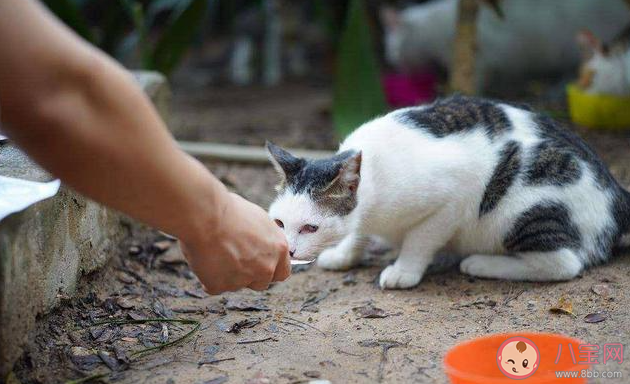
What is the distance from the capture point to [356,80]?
385 cm

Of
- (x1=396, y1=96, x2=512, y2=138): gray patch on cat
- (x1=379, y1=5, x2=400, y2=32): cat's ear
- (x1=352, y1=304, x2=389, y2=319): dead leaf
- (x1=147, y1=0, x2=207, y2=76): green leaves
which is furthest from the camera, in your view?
A: (x1=379, y1=5, x2=400, y2=32): cat's ear

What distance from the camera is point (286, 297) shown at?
256 cm

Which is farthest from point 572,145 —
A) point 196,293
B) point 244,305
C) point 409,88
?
point 409,88

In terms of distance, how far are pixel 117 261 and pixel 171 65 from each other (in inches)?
70.9

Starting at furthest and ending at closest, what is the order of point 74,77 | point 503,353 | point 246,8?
point 246,8 < point 503,353 < point 74,77

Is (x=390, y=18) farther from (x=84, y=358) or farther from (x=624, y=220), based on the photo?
(x=84, y=358)

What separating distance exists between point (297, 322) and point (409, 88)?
3265 mm

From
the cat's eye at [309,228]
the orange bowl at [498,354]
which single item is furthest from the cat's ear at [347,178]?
the orange bowl at [498,354]

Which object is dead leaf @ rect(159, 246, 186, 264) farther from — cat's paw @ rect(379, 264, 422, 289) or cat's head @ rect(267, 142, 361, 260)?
cat's paw @ rect(379, 264, 422, 289)

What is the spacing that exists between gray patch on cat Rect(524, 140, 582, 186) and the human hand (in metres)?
1.06

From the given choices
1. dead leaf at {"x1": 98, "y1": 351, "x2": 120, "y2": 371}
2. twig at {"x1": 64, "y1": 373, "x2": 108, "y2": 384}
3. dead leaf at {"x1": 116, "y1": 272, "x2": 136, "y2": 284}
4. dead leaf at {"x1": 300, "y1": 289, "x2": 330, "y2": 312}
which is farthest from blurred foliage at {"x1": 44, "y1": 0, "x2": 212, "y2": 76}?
twig at {"x1": 64, "y1": 373, "x2": 108, "y2": 384}

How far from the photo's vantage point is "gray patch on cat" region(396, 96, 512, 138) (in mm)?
2529

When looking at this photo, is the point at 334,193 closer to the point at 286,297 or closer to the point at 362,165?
the point at 362,165

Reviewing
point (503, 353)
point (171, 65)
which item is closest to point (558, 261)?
point (503, 353)
